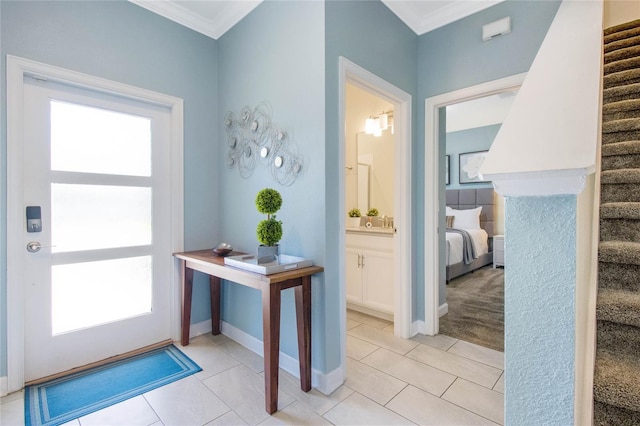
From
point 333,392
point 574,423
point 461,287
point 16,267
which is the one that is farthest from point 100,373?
point 461,287

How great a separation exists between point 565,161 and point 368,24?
211 cm

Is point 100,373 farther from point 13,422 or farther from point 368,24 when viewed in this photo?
point 368,24

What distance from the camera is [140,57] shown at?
236 cm

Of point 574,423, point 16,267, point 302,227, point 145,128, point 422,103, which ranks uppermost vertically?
point 422,103

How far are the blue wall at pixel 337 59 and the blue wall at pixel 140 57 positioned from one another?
4.45 feet

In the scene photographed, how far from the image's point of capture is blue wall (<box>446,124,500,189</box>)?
5.89 meters

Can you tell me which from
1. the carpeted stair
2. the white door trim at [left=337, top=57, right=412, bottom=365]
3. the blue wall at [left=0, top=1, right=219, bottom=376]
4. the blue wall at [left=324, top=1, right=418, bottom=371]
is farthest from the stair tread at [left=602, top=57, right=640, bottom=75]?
the blue wall at [left=0, top=1, right=219, bottom=376]

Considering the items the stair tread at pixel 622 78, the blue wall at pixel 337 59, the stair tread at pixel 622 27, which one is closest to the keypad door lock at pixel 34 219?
the blue wall at pixel 337 59

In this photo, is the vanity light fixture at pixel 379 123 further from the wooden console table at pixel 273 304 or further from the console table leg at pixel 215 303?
the console table leg at pixel 215 303

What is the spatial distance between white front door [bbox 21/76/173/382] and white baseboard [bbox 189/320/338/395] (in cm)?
30

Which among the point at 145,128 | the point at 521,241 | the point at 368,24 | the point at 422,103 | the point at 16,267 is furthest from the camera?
the point at 422,103

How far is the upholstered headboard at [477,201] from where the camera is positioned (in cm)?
586

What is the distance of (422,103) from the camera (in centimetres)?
274

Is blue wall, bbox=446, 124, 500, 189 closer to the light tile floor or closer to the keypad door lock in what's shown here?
the light tile floor
